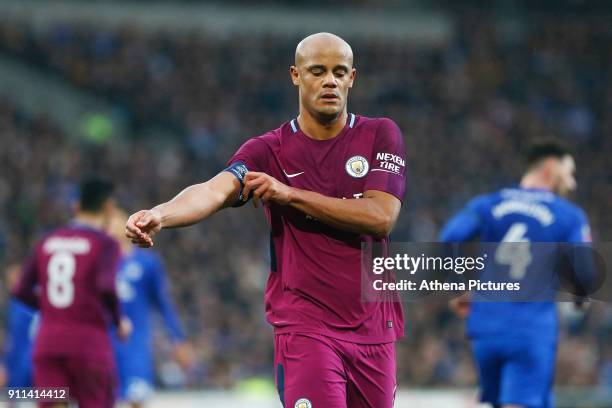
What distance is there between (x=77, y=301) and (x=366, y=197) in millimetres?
3430

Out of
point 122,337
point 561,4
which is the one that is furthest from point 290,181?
point 561,4

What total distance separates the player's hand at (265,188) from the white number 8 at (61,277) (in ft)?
10.9

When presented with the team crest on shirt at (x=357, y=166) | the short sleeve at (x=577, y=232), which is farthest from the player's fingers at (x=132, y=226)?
the short sleeve at (x=577, y=232)

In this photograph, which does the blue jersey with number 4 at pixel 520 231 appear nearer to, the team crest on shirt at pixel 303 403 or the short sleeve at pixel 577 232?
the short sleeve at pixel 577 232

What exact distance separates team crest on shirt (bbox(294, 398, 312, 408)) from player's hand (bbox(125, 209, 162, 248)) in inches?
38.8

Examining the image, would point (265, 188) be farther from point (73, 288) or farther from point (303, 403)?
point (73, 288)

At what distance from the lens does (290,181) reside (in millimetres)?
5137

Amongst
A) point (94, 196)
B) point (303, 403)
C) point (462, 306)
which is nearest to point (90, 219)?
point (94, 196)

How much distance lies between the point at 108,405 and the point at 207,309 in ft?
29.4

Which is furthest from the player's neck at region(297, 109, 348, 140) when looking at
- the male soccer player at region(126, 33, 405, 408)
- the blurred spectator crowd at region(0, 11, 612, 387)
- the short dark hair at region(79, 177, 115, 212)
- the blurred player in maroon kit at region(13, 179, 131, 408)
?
the blurred spectator crowd at region(0, 11, 612, 387)

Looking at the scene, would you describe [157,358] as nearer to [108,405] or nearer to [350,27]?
[108,405]

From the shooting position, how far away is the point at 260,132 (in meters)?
21.6

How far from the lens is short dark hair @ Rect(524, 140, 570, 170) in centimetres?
796

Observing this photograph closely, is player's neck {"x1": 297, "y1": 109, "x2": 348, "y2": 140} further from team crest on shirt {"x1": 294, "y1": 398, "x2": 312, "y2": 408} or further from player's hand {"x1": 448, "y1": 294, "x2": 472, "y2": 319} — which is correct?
player's hand {"x1": 448, "y1": 294, "x2": 472, "y2": 319}
